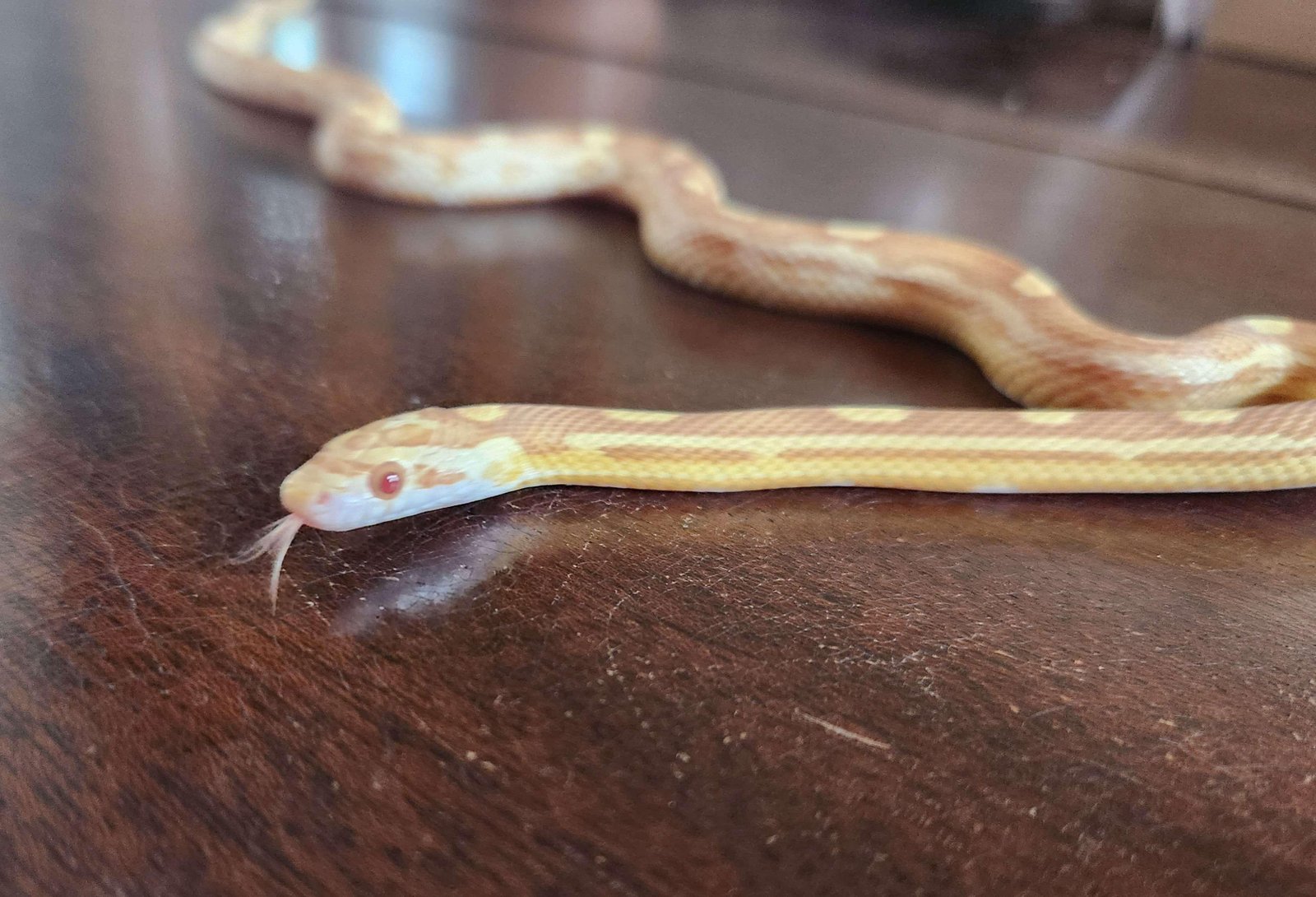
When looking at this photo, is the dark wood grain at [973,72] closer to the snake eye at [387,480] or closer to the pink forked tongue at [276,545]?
the snake eye at [387,480]

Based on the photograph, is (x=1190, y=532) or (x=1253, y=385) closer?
(x=1190, y=532)

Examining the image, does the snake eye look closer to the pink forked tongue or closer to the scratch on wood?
the pink forked tongue

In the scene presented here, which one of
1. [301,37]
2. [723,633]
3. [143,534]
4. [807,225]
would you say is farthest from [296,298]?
[301,37]

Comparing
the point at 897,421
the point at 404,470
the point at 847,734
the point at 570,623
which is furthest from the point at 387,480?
the point at 897,421

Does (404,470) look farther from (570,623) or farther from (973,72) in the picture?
(973,72)

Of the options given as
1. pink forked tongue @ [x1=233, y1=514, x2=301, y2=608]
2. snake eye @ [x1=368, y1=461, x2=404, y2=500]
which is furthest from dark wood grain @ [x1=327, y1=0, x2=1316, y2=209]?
pink forked tongue @ [x1=233, y1=514, x2=301, y2=608]

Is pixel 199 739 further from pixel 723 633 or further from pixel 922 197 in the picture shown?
pixel 922 197

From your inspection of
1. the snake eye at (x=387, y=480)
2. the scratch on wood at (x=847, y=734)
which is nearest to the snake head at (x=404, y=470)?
the snake eye at (x=387, y=480)
